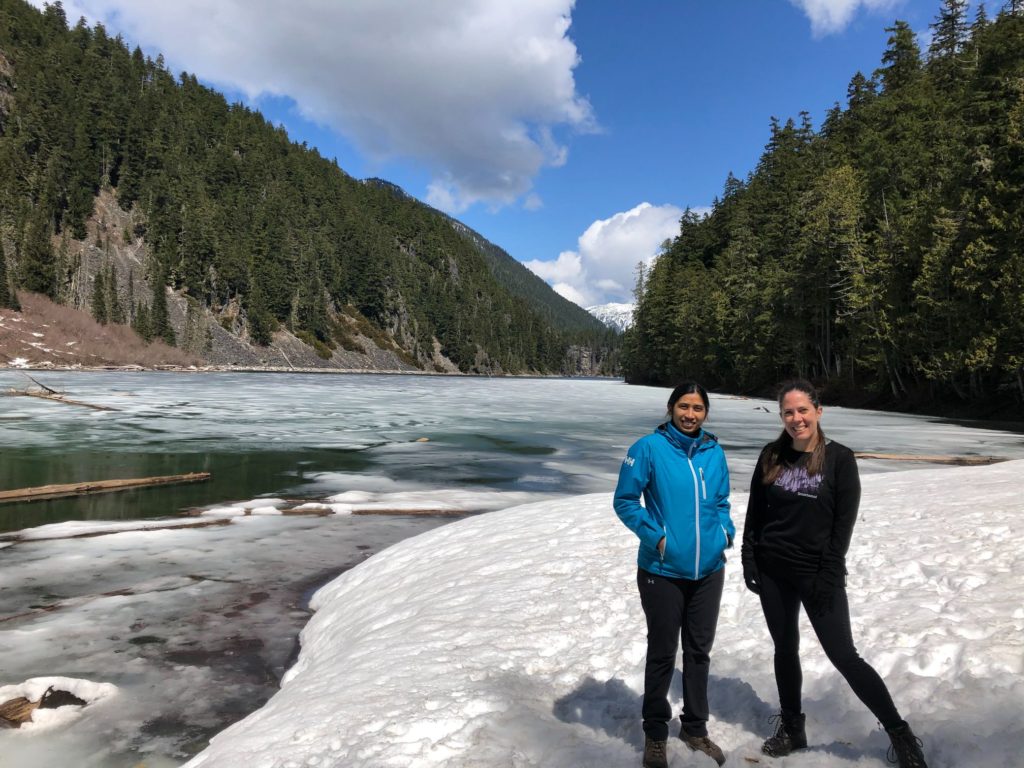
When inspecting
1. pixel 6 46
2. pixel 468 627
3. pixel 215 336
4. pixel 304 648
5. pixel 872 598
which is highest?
pixel 6 46

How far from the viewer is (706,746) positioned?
12.0ft

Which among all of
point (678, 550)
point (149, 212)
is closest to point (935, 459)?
point (678, 550)

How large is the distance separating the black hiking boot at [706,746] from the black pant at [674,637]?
4cm

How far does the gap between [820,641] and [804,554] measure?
20.7 inches

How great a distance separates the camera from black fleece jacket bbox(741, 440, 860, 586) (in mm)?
3369

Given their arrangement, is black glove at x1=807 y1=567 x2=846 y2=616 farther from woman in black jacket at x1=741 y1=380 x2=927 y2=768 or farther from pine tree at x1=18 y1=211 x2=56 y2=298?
pine tree at x1=18 y1=211 x2=56 y2=298

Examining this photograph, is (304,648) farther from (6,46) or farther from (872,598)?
(6,46)

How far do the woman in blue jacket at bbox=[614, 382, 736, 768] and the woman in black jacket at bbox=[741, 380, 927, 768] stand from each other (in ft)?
0.84

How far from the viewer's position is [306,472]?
1781cm

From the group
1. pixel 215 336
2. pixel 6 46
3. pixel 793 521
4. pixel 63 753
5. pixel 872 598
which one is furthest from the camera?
pixel 6 46

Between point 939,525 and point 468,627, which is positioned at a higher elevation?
point 939,525

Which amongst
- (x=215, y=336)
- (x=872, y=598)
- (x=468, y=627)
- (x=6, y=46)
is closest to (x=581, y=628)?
(x=468, y=627)

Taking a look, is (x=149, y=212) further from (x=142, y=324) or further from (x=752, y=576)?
(x=752, y=576)

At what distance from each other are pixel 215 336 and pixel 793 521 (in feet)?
479
